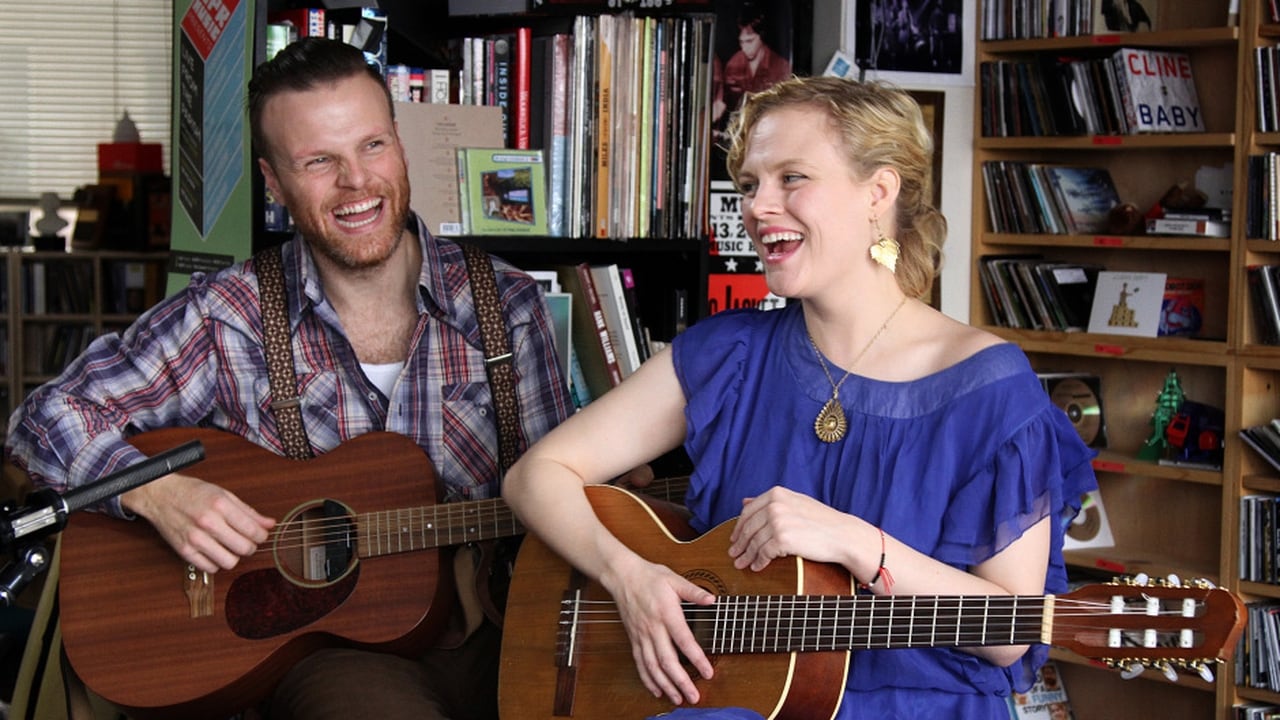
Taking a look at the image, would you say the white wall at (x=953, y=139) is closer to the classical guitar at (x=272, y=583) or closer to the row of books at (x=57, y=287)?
the classical guitar at (x=272, y=583)

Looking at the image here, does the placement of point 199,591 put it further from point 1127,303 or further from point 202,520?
point 1127,303

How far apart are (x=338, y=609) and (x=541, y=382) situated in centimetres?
54

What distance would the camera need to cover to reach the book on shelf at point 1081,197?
3764 millimetres

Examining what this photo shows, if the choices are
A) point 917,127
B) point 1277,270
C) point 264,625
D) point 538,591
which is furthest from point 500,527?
point 1277,270

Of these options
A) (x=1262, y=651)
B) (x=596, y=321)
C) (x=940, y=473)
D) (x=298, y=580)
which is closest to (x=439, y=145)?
(x=596, y=321)

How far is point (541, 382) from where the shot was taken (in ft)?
7.68

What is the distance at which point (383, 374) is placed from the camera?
228 cm

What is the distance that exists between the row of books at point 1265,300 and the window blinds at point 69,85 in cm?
736

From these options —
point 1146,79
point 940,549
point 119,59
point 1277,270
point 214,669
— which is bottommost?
point 214,669

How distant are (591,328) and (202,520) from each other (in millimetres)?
875

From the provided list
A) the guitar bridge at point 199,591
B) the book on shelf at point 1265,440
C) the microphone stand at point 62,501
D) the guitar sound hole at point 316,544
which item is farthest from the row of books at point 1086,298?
the microphone stand at point 62,501

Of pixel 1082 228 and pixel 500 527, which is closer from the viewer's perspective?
pixel 500 527

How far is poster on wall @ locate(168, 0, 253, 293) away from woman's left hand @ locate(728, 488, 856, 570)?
125 centimetres

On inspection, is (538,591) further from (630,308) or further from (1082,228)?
(1082,228)
